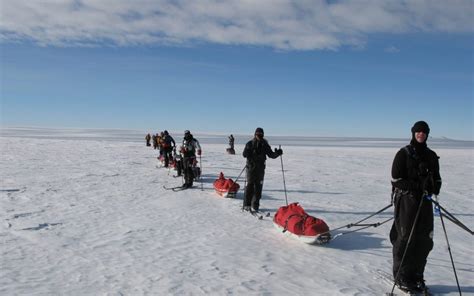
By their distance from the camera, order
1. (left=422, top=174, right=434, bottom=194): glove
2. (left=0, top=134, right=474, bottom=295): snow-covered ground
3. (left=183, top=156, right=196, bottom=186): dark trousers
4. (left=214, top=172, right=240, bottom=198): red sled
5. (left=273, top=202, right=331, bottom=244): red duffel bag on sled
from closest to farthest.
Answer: (left=422, top=174, right=434, bottom=194): glove → (left=0, top=134, right=474, bottom=295): snow-covered ground → (left=273, top=202, right=331, bottom=244): red duffel bag on sled → (left=214, top=172, right=240, bottom=198): red sled → (left=183, top=156, right=196, bottom=186): dark trousers

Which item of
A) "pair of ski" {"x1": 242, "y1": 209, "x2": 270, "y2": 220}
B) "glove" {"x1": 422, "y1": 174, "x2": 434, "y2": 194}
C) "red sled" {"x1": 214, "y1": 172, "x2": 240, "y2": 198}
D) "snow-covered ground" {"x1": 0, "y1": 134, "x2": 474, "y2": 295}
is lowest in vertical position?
"snow-covered ground" {"x1": 0, "y1": 134, "x2": 474, "y2": 295}

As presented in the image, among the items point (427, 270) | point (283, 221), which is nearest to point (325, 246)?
point (283, 221)

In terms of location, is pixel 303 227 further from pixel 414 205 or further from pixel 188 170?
A: pixel 188 170

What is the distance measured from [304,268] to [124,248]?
287 centimetres

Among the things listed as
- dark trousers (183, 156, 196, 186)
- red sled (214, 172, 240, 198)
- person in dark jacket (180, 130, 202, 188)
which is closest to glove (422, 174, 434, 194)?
red sled (214, 172, 240, 198)

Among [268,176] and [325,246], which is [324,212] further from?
[268,176]

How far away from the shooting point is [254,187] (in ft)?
31.4

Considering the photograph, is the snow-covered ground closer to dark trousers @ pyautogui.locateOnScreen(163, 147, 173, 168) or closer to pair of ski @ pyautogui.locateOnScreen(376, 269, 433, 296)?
pair of ski @ pyautogui.locateOnScreen(376, 269, 433, 296)

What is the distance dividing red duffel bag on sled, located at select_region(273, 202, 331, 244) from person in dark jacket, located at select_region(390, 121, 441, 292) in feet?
5.86

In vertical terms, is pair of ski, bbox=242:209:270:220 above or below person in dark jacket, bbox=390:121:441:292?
below

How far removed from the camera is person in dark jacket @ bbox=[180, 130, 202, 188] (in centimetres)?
1309

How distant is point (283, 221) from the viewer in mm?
7477

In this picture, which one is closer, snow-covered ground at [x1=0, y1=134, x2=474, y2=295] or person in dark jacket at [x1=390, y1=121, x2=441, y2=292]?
person in dark jacket at [x1=390, y1=121, x2=441, y2=292]

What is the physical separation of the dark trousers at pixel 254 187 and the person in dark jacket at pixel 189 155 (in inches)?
151
